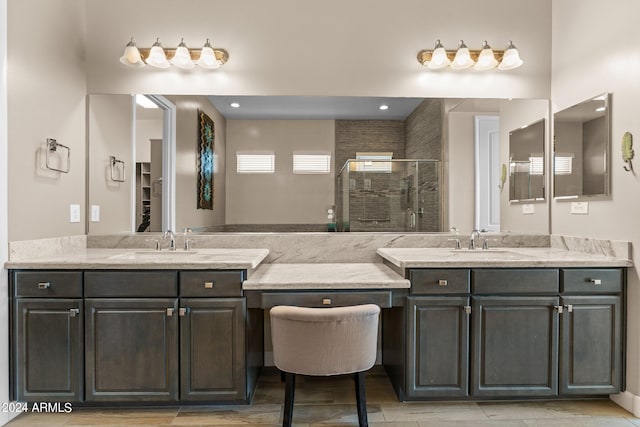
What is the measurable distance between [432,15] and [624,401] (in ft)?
8.70

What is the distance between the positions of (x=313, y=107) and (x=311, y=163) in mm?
391

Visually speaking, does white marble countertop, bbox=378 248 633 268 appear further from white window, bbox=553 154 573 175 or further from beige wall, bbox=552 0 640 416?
white window, bbox=553 154 573 175

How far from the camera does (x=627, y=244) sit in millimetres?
2232

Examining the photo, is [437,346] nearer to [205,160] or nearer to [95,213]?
[205,160]

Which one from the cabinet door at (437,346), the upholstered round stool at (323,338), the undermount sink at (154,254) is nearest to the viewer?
the upholstered round stool at (323,338)

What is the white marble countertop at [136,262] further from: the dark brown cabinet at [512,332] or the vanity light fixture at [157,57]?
the vanity light fixture at [157,57]

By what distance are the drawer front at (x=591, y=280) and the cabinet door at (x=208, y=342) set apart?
177cm

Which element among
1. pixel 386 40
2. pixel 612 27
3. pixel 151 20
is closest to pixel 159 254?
pixel 151 20

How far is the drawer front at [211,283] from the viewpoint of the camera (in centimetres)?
218

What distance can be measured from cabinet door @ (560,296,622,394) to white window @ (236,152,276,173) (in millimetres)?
1952

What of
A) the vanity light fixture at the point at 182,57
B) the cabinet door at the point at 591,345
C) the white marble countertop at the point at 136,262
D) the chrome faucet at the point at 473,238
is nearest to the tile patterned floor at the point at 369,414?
the cabinet door at the point at 591,345

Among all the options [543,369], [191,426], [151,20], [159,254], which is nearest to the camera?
[191,426]

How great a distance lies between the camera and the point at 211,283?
218 cm

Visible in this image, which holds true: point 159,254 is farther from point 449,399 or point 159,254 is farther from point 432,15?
point 432,15
